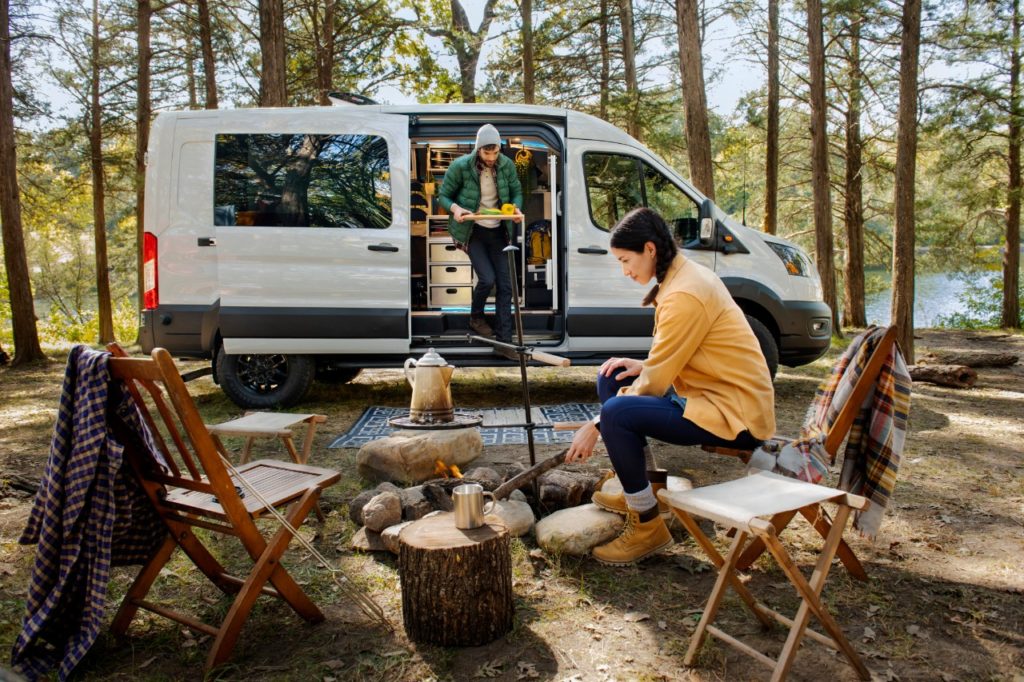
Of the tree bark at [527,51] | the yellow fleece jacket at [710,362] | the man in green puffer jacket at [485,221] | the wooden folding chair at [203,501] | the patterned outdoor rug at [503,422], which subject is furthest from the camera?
the tree bark at [527,51]

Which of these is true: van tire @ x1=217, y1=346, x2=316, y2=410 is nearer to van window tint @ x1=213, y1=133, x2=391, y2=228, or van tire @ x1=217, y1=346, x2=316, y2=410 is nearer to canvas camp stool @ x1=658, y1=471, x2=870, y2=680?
van window tint @ x1=213, y1=133, x2=391, y2=228

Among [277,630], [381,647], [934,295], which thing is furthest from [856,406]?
[934,295]

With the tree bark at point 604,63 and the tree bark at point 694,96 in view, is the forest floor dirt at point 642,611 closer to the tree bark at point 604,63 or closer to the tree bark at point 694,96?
the tree bark at point 694,96

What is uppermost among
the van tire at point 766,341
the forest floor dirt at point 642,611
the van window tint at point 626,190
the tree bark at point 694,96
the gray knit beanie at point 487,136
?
the tree bark at point 694,96

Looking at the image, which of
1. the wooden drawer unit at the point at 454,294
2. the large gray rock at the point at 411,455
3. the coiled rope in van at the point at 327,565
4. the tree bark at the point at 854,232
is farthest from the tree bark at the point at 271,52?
the tree bark at the point at 854,232

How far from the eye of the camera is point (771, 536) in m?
2.01

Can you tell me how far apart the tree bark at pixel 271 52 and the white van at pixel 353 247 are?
2.63 metres

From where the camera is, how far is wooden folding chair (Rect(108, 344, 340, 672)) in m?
2.15

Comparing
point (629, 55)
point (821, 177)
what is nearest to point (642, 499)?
point (821, 177)

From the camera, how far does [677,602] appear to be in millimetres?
2730

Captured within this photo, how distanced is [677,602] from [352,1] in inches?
493

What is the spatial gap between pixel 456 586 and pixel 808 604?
1.04 meters

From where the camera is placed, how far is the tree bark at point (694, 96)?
26.3 ft

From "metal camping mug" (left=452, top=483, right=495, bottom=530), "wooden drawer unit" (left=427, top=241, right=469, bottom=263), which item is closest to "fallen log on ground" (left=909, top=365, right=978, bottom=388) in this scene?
"wooden drawer unit" (left=427, top=241, right=469, bottom=263)
